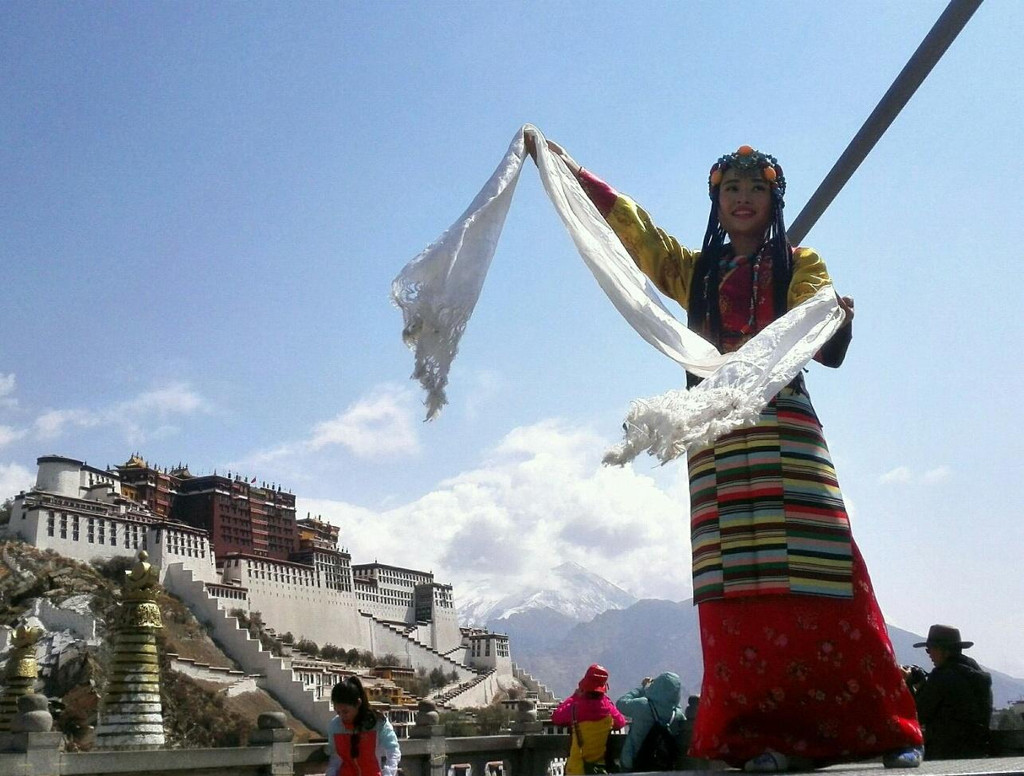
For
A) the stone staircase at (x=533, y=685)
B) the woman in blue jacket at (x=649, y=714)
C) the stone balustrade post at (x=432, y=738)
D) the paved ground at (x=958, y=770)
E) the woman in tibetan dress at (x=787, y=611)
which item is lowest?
the stone staircase at (x=533, y=685)

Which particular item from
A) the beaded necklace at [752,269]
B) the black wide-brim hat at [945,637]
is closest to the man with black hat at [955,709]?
the black wide-brim hat at [945,637]

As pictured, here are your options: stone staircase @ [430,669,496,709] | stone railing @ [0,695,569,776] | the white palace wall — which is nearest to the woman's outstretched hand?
stone railing @ [0,695,569,776]

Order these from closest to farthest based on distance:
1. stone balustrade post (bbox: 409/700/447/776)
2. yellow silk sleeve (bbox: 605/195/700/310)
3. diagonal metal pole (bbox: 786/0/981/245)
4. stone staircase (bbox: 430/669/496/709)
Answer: diagonal metal pole (bbox: 786/0/981/245) < yellow silk sleeve (bbox: 605/195/700/310) < stone balustrade post (bbox: 409/700/447/776) < stone staircase (bbox: 430/669/496/709)

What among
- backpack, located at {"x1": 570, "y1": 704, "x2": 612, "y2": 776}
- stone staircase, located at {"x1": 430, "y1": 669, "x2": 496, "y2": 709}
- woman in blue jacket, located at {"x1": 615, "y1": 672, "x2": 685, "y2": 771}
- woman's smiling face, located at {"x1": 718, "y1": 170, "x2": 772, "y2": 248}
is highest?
woman's smiling face, located at {"x1": 718, "y1": 170, "x2": 772, "y2": 248}

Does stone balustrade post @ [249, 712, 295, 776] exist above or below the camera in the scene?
below

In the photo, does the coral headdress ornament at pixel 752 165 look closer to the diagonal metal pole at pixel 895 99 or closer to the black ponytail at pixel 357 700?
the diagonal metal pole at pixel 895 99

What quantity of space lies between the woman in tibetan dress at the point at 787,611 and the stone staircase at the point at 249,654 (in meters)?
48.1

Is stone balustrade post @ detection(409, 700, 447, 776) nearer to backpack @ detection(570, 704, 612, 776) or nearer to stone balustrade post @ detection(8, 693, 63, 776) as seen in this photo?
backpack @ detection(570, 704, 612, 776)

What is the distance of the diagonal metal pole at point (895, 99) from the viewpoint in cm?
330

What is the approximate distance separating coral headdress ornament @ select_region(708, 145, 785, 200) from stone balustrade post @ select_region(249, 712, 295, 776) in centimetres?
531

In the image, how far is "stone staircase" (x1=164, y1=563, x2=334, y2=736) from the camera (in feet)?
164

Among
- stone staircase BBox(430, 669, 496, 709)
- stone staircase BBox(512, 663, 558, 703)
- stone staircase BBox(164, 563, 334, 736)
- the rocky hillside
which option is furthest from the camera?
stone staircase BBox(512, 663, 558, 703)

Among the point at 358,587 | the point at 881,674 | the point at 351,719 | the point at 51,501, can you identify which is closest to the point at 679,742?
the point at 351,719

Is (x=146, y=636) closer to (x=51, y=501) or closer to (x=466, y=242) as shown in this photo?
(x=466, y=242)
